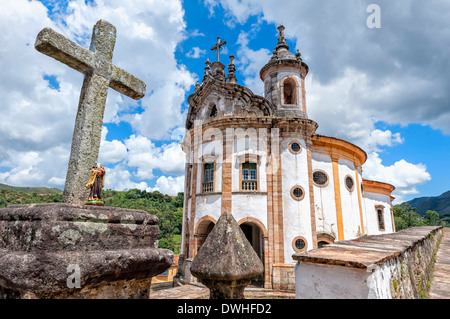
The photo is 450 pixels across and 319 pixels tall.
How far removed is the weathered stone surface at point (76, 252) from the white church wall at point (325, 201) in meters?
13.6

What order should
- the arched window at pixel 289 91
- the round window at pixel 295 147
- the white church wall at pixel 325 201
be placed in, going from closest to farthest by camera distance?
the white church wall at pixel 325 201 < the round window at pixel 295 147 < the arched window at pixel 289 91

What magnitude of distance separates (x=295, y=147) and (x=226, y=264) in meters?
13.0

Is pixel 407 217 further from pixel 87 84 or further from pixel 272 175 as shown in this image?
pixel 87 84

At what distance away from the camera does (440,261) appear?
5125mm

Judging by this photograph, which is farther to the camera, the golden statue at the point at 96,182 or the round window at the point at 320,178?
the round window at the point at 320,178

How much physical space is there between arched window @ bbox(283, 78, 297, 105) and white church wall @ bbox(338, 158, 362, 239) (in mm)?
4882

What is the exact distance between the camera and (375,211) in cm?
1994

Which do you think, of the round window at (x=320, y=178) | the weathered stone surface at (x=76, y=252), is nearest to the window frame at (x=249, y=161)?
the round window at (x=320, y=178)

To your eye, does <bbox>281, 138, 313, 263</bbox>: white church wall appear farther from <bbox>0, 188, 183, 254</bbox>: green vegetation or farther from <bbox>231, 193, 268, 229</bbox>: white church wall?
<bbox>0, 188, 183, 254</bbox>: green vegetation

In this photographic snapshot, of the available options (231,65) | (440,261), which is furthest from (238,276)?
(231,65)

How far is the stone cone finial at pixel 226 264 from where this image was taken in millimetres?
2314

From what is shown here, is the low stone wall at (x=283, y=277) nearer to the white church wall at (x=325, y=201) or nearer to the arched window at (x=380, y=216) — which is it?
the white church wall at (x=325, y=201)

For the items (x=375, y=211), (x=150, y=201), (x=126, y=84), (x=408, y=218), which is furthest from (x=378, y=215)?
(x=150, y=201)

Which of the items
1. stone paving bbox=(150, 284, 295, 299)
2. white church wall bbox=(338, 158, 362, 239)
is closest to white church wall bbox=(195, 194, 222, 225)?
stone paving bbox=(150, 284, 295, 299)
